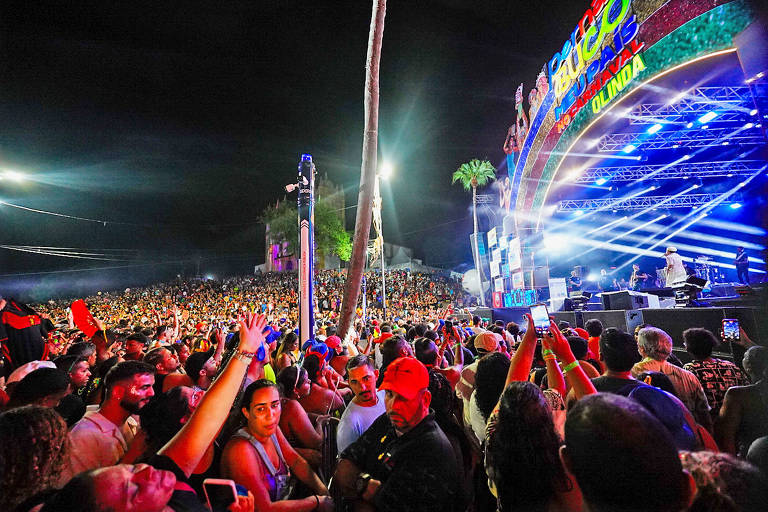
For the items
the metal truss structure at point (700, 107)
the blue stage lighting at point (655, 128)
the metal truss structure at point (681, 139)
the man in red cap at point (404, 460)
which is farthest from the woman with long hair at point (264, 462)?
the metal truss structure at point (681, 139)

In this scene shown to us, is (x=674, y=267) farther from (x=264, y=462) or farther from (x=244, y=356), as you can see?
(x=244, y=356)

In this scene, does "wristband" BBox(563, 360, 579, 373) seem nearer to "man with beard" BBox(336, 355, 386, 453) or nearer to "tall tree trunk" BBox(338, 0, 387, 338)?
"man with beard" BBox(336, 355, 386, 453)

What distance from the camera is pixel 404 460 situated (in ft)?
6.59

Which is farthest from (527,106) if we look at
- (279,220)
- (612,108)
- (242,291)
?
(279,220)

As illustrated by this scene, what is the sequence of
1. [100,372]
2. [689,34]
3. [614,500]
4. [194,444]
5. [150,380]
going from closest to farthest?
[614,500]
[194,444]
[150,380]
[100,372]
[689,34]

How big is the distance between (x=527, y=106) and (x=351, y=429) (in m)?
18.2

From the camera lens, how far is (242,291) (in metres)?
37.2

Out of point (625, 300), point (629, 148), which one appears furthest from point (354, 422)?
point (629, 148)

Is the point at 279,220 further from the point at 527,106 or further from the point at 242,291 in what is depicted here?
the point at 527,106

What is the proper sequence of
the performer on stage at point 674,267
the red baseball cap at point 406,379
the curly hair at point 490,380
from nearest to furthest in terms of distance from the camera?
the red baseball cap at point 406,379
the curly hair at point 490,380
the performer on stage at point 674,267

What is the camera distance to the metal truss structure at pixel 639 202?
16.9 meters

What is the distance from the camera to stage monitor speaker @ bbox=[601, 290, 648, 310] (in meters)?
10.2

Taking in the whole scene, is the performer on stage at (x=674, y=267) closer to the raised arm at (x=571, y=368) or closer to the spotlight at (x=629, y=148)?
the spotlight at (x=629, y=148)

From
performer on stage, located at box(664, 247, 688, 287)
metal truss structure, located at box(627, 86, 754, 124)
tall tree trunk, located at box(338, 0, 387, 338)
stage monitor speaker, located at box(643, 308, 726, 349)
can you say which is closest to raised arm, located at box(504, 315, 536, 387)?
tall tree trunk, located at box(338, 0, 387, 338)
